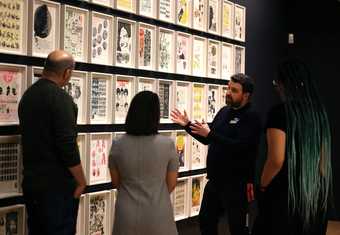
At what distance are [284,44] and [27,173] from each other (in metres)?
5.98

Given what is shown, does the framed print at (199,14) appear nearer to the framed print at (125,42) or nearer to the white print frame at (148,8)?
the white print frame at (148,8)

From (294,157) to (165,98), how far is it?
248cm

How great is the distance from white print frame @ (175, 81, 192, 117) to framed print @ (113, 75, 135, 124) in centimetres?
81

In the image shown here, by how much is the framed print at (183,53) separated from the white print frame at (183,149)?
62 centimetres

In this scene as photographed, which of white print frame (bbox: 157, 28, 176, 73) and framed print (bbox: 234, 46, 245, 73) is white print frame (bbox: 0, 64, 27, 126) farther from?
framed print (bbox: 234, 46, 245, 73)

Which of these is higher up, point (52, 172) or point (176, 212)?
point (52, 172)

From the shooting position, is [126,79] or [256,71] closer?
[126,79]

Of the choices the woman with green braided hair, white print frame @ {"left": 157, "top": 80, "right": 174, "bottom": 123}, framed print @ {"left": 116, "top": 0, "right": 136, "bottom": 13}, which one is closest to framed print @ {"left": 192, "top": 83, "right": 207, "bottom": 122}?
white print frame @ {"left": 157, "top": 80, "right": 174, "bottom": 123}

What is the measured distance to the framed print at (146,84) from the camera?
17.8 feet

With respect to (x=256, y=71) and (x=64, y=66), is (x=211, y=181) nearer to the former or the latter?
(x=64, y=66)

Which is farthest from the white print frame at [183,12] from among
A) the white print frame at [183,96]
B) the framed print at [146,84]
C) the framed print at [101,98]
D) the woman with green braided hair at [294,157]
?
the woman with green braided hair at [294,157]

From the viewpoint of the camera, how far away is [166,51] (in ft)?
19.1

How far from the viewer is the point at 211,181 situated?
499 centimetres

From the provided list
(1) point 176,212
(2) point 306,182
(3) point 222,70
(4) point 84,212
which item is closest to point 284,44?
(3) point 222,70
